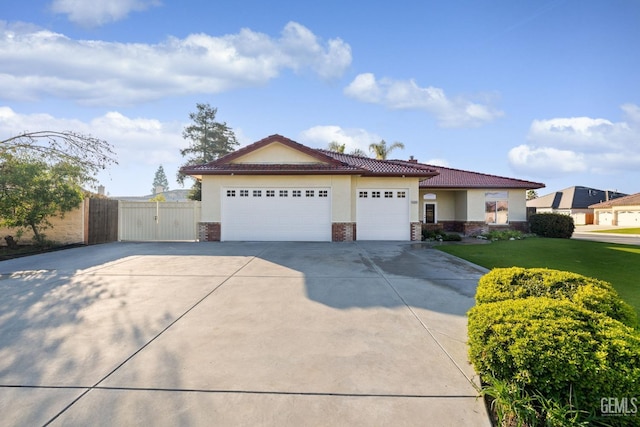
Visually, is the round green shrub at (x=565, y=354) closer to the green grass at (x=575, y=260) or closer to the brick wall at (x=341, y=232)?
the green grass at (x=575, y=260)

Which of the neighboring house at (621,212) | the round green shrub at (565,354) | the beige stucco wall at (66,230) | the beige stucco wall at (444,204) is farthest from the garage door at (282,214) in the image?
the neighboring house at (621,212)

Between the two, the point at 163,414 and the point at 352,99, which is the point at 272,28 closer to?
the point at 352,99

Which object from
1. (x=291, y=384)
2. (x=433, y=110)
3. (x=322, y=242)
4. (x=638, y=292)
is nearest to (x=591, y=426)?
(x=291, y=384)

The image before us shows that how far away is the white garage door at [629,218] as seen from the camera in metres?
33.4

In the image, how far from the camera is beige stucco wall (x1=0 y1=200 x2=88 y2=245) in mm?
12242

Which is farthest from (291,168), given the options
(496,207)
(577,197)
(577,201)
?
(577,197)

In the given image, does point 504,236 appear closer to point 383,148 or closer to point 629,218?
point 383,148

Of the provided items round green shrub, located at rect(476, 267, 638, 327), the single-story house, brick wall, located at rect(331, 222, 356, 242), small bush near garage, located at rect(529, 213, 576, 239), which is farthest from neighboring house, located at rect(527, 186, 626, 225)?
round green shrub, located at rect(476, 267, 638, 327)

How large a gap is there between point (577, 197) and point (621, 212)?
462 inches

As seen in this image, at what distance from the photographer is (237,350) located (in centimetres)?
340

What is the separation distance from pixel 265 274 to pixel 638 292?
26.0 feet

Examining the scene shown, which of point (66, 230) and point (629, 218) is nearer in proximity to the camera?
point (66, 230)

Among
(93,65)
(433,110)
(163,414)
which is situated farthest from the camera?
(433,110)

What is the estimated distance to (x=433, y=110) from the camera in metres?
19.2
